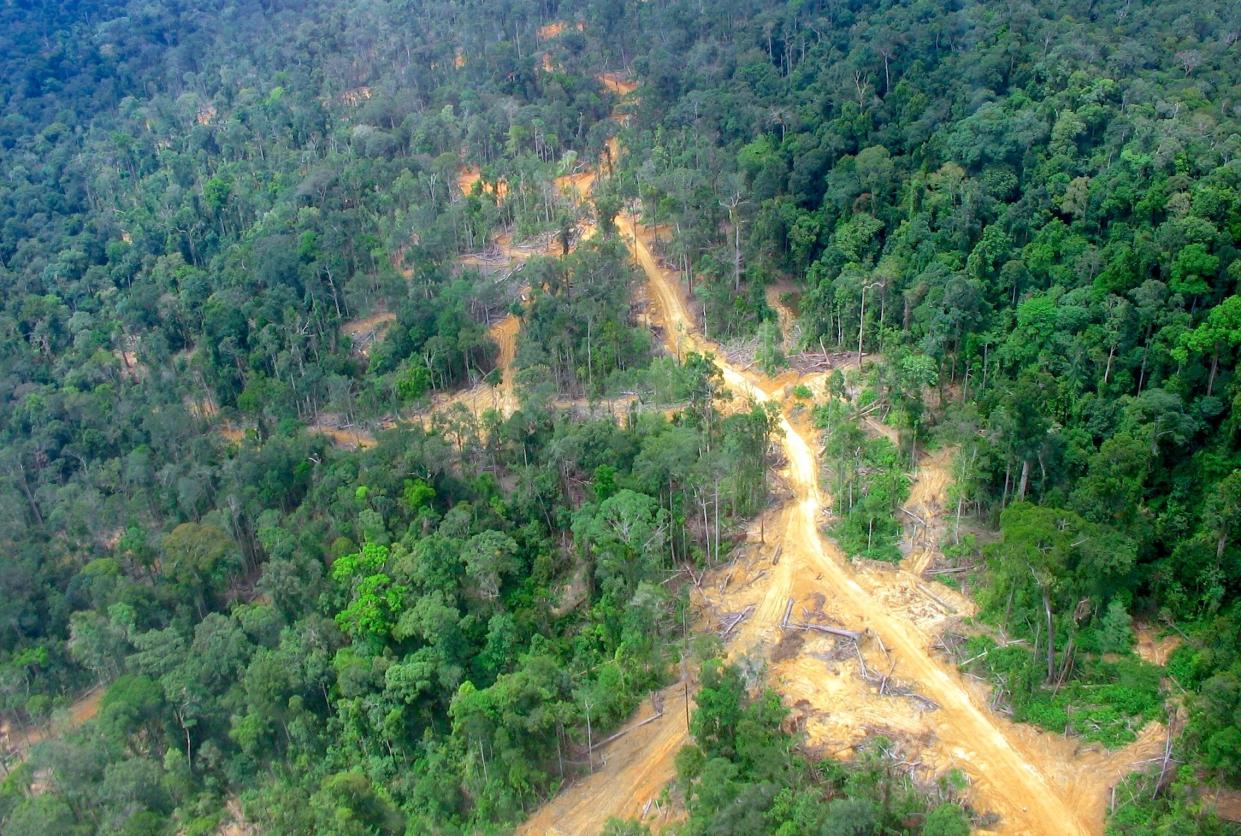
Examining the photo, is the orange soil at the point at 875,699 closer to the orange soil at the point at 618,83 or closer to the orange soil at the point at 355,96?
the orange soil at the point at 618,83

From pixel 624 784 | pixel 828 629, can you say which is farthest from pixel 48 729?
pixel 828 629

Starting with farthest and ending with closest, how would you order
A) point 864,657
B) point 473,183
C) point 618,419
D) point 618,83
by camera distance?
point 618,83 → point 473,183 → point 618,419 → point 864,657

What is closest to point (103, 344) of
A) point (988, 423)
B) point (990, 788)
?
point (988, 423)

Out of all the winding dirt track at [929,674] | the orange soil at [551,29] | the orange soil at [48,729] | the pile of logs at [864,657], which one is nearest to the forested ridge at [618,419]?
the orange soil at [48,729]

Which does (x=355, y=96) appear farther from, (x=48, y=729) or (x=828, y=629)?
(x=828, y=629)

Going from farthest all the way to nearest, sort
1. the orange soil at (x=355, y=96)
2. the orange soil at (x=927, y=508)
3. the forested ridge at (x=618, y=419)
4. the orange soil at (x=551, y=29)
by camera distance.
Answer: the orange soil at (x=551, y=29)
the orange soil at (x=355, y=96)
the orange soil at (x=927, y=508)
the forested ridge at (x=618, y=419)
